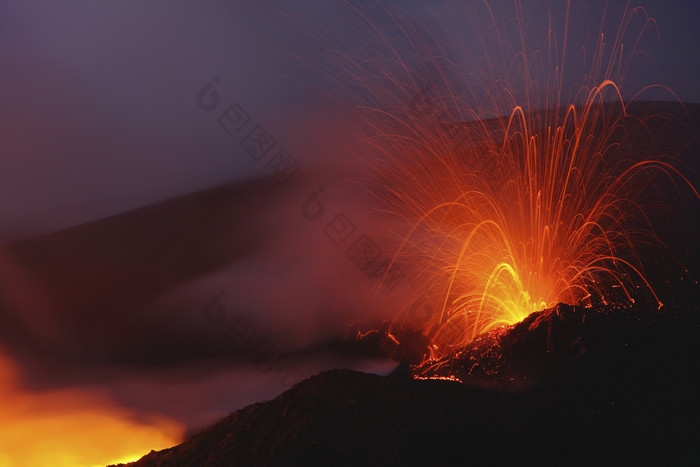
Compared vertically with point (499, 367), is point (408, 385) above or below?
above

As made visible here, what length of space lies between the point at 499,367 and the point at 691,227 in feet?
26.8

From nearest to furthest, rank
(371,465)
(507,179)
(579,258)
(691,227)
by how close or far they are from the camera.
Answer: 1. (371,465)
2. (579,258)
3. (691,227)
4. (507,179)

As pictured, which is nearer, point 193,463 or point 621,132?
point 193,463

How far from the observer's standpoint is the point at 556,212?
41.6 ft

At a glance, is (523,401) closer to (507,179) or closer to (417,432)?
(417,432)

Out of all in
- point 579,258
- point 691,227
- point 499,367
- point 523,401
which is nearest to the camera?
point 523,401

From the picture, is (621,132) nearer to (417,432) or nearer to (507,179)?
(507,179)

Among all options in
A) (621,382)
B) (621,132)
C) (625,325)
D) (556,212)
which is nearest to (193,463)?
(621,382)

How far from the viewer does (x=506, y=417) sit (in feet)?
16.1

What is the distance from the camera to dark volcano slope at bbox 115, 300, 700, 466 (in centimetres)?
457

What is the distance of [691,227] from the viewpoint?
12133 millimetres

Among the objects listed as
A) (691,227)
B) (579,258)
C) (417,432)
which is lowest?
(691,227)

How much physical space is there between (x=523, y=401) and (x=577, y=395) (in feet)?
2.24

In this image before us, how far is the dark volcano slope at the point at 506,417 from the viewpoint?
457 cm
